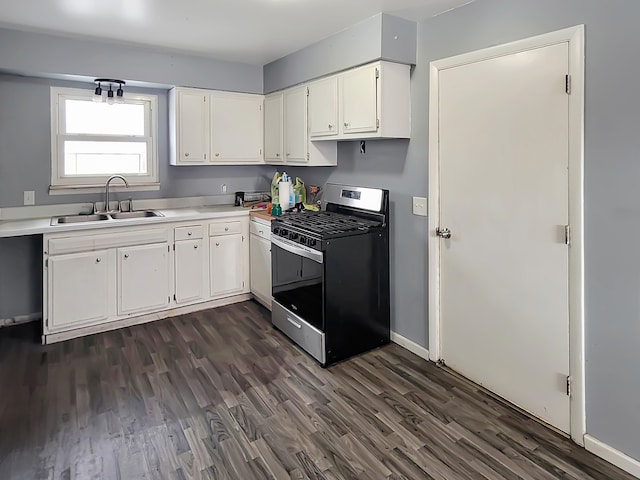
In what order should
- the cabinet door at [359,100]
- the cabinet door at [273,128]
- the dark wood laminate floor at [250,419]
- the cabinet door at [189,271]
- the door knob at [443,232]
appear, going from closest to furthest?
the dark wood laminate floor at [250,419], the door knob at [443,232], the cabinet door at [359,100], the cabinet door at [189,271], the cabinet door at [273,128]

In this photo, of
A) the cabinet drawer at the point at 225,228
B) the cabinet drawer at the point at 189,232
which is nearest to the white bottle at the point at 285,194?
the cabinet drawer at the point at 225,228

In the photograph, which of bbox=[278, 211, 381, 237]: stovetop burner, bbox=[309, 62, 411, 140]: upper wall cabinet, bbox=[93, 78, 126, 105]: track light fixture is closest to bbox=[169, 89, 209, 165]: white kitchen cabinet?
bbox=[93, 78, 126, 105]: track light fixture

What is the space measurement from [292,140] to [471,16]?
6.13 ft

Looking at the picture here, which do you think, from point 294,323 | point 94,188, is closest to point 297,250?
point 294,323

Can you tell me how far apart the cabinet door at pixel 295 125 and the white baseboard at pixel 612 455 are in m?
2.79

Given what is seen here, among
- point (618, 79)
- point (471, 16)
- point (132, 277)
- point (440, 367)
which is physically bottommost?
point (440, 367)

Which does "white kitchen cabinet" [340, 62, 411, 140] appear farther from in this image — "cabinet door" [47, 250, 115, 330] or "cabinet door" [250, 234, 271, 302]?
"cabinet door" [47, 250, 115, 330]

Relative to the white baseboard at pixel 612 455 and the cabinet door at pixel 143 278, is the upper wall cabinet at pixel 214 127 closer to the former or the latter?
the cabinet door at pixel 143 278

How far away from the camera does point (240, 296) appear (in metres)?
4.29

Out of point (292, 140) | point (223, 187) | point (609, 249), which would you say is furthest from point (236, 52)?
point (609, 249)

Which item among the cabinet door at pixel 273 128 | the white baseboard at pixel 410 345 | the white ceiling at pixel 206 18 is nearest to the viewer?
the white ceiling at pixel 206 18

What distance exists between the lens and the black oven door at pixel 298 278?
2990 mm

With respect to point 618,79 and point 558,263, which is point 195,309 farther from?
point 618,79

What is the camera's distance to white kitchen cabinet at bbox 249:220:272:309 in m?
3.90
